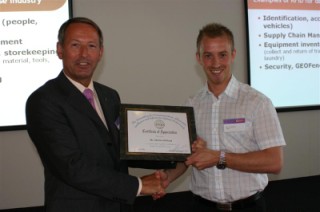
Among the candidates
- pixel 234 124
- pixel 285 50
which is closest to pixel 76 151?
pixel 234 124

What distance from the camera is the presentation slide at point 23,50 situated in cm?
412

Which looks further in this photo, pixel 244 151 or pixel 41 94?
pixel 244 151

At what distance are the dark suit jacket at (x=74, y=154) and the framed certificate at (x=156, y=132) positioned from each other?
0.16m

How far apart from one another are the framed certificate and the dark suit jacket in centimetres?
16

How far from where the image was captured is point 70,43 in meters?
2.07

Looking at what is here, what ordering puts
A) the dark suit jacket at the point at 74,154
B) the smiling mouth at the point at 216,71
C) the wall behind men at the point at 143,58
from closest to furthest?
the dark suit jacket at the point at 74,154, the smiling mouth at the point at 216,71, the wall behind men at the point at 143,58

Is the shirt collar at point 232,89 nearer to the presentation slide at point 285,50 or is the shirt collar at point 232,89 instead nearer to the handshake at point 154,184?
the handshake at point 154,184

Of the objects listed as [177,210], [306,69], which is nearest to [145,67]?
[177,210]

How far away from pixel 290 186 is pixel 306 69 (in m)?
1.64

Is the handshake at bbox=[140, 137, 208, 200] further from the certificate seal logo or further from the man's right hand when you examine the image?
the certificate seal logo

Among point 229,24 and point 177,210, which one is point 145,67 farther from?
point 177,210

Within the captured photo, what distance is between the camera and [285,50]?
5.00 meters

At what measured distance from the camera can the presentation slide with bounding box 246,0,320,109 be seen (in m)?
4.92

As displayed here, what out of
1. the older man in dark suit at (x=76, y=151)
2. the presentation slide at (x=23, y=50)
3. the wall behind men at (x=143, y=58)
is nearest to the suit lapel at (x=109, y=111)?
the older man in dark suit at (x=76, y=151)
